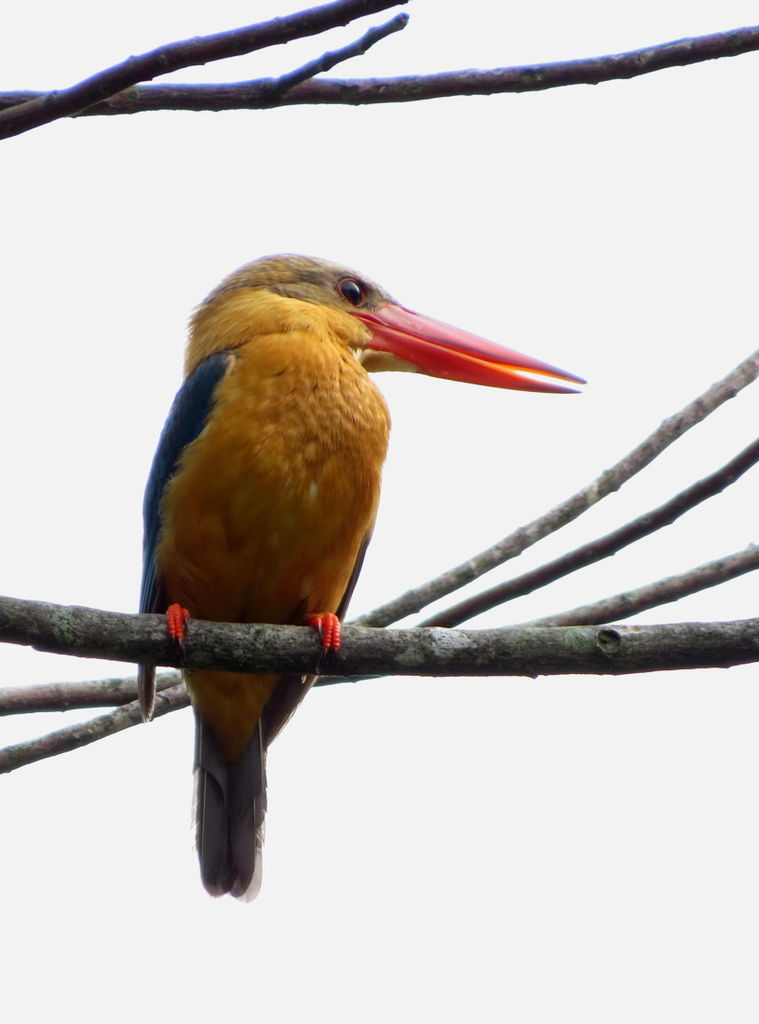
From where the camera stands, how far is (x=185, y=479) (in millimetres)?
4742

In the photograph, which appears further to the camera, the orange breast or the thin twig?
the orange breast

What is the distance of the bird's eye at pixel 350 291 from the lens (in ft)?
19.5

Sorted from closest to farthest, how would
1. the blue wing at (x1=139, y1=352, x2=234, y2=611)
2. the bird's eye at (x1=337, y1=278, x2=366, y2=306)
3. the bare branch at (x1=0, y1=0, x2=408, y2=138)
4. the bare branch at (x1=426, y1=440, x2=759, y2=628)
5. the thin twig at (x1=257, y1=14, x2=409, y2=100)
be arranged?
the bare branch at (x1=0, y1=0, x2=408, y2=138) → the thin twig at (x1=257, y1=14, x2=409, y2=100) → the bare branch at (x1=426, y1=440, x2=759, y2=628) → the blue wing at (x1=139, y1=352, x2=234, y2=611) → the bird's eye at (x1=337, y1=278, x2=366, y2=306)

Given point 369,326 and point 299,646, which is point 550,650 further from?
point 369,326

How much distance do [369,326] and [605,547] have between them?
2.10m

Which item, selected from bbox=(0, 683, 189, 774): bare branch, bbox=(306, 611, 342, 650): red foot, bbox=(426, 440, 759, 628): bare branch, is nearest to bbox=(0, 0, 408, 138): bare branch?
bbox=(306, 611, 342, 650): red foot

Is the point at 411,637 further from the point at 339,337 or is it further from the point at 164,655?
the point at 339,337

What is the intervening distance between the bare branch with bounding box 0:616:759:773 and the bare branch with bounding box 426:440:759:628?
63 cm

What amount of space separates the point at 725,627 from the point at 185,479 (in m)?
2.28

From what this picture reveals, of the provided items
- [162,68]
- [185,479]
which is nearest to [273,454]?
[185,479]

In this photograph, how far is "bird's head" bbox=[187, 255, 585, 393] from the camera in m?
5.65

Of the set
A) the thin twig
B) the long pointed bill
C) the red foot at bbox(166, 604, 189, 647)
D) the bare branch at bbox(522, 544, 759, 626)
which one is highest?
the long pointed bill

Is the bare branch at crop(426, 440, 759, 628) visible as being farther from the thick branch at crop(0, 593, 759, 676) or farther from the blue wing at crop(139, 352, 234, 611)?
the blue wing at crop(139, 352, 234, 611)

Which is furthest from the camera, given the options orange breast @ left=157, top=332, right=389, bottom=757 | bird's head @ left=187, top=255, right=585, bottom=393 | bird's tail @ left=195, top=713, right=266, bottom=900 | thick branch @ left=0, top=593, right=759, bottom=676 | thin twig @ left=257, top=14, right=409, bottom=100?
bird's head @ left=187, top=255, right=585, bottom=393
